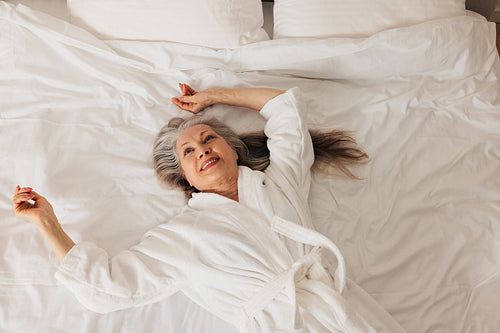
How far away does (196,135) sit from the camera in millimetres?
1262

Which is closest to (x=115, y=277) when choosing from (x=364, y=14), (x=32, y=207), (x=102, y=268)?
(x=102, y=268)

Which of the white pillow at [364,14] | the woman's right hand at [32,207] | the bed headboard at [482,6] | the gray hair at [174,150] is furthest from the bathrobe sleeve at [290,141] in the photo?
the bed headboard at [482,6]

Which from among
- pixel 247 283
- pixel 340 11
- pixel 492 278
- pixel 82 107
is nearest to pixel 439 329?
pixel 492 278

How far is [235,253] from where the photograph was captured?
1.12 m

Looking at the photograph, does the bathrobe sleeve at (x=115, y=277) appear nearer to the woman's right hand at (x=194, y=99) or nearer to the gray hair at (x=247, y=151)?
the gray hair at (x=247, y=151)

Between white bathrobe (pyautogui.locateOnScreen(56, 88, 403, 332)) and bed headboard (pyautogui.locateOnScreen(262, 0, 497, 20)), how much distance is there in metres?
1.21

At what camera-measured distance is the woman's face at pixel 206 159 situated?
1213 mm

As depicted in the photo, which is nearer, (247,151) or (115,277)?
(115,277)

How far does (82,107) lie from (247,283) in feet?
2.83

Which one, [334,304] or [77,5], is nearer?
[334,304]

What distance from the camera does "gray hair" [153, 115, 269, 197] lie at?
1.33 m

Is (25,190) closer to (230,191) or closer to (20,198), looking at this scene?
(20,198)

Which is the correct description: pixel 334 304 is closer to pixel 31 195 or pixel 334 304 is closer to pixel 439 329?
pixel 439 329

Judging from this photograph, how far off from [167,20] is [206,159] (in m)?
0.61
